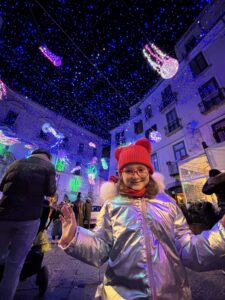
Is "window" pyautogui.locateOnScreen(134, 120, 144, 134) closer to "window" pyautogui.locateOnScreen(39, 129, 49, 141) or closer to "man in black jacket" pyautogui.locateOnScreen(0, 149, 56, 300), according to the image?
"window" pyautogui.locateOnScreen(39, 129, 49, 141)

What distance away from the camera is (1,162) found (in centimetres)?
1322

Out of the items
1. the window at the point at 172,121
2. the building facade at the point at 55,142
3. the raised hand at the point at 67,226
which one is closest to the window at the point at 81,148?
the building facade at the point at 55,142

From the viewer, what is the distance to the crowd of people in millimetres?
963

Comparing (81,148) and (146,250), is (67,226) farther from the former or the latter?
(81,148)

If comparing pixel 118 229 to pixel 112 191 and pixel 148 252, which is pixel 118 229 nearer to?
pixel 148 252

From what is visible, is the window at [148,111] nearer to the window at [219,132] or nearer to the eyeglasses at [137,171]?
the window at [219,132]

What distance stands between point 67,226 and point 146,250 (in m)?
0.62

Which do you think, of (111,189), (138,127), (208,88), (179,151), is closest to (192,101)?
(208,88)

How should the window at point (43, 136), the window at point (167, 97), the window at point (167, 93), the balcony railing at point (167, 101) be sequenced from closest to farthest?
the balcony railing at point (167, 101)
the window at point (167, 97)
the window at point (167, 93)
the window at point (43, 136)

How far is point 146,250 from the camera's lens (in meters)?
1.04

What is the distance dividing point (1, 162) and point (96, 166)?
511 inches

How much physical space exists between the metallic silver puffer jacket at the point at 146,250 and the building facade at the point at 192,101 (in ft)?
21.5

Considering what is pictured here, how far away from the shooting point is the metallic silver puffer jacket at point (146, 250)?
942 mm

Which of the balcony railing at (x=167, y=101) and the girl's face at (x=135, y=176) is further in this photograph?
the balcony railing at (x=167, y=101)
